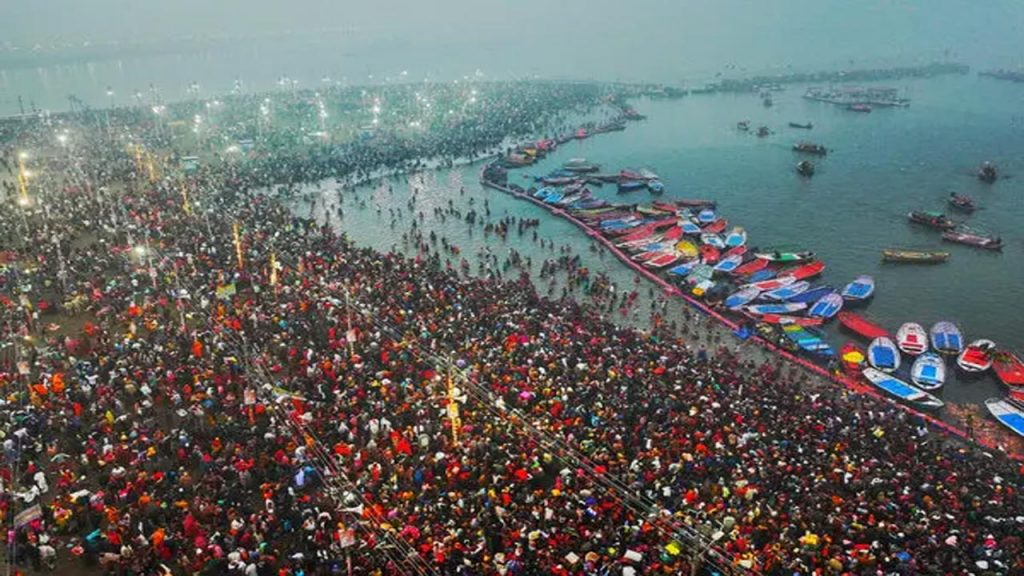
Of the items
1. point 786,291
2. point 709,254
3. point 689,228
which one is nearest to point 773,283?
point 786,291

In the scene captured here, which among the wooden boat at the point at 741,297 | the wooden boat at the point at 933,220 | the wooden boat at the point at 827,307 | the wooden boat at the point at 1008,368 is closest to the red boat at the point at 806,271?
the wooden boat at the point at 827,307

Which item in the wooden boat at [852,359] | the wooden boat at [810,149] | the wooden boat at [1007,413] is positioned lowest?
the wooden boat at [1007,413]

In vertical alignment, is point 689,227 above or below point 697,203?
below

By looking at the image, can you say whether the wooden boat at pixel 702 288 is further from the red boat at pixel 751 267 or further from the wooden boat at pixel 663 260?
the wooden boat at pixel 663 260

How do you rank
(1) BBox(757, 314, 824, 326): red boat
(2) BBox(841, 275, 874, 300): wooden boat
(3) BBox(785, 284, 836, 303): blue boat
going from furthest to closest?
(2) BBox(841, 275, 874, 300): wooden boat, (3) BBox(785, 284, 836, 303): blue boat, (1) BBox(757, 314, 824, 326): red boat

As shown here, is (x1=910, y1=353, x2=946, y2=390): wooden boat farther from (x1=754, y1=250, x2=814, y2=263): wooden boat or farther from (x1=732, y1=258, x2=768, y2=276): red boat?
(x1=754, y1=250, x2=814, y2=263): wooden boat

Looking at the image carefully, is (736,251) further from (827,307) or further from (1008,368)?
(1008,368)

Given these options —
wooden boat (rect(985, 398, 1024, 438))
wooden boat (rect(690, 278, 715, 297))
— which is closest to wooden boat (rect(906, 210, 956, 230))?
wooden boat (rect(690, 278, 715, 297))
